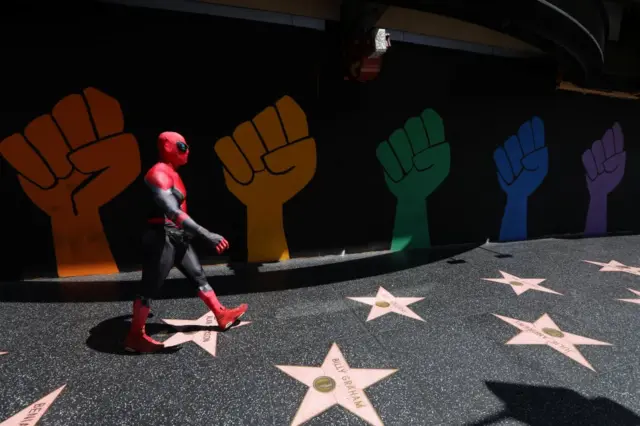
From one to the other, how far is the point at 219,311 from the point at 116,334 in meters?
0.81

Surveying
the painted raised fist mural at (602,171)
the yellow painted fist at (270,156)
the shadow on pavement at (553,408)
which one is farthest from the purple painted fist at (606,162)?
the shadow on pavement at (553,408)

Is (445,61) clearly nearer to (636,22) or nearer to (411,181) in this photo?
(411,181)

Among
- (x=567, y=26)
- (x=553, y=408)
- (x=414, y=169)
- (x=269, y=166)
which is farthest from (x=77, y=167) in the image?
(x=567, y=26)

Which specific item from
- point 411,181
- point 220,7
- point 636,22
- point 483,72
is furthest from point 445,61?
point 636,22

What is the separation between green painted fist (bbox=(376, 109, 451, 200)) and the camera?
4.70 m

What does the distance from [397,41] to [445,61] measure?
0.87 meters

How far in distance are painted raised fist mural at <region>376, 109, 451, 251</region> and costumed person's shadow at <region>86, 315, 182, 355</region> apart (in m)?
3.45

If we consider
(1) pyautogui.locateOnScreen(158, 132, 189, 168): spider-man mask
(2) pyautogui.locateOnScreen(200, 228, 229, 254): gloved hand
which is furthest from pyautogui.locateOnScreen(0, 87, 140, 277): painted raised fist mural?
(2) pyautogui.locateOnScreen(200, 228, 229, 254): gloved hand

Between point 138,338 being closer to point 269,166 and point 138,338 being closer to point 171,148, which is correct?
point 171,148

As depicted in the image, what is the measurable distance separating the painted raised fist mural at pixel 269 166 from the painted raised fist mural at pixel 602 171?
18.8 feet

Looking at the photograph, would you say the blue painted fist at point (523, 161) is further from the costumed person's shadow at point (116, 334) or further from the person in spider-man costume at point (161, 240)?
the costumed person's shadow at point (116, 334)

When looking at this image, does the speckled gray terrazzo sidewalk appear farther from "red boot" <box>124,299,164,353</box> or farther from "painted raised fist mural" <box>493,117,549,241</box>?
"painted raised fist mural" <box>493,117,549,241</box>

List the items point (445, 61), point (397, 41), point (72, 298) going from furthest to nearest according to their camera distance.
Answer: point (445, 61), point (397, 41), point (72, 298)

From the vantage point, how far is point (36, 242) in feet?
11.4
